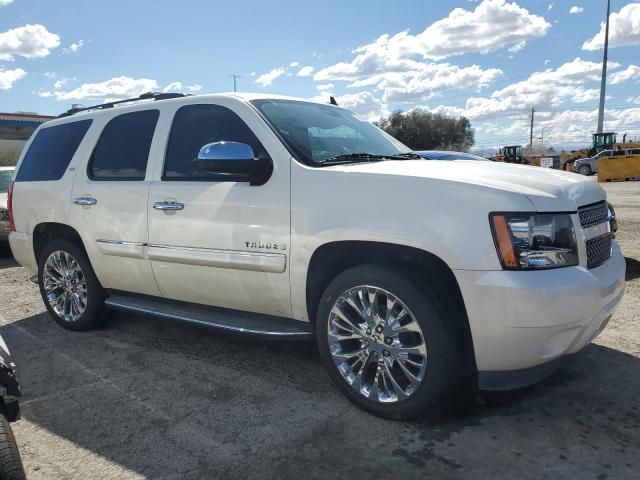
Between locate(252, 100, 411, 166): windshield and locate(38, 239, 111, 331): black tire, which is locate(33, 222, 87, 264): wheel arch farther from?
locate(252, 100, 411, 166): windshield

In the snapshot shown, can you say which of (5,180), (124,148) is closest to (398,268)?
(124,148)

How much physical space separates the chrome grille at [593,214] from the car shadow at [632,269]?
3218mm

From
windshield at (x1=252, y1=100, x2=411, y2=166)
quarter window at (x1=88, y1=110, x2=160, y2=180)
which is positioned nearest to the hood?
windshield at (x1=252, y1=100, x2=411, y2=166)

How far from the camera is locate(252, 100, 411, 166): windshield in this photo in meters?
3.69

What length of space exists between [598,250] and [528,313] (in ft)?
2.51

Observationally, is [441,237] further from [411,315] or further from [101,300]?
[101,300]

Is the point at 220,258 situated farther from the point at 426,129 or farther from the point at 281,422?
the point at 426,129

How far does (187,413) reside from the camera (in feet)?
11.1

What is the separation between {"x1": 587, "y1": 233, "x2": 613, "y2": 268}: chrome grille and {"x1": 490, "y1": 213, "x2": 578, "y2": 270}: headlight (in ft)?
0.67

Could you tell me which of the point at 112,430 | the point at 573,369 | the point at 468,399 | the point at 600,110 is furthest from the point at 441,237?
the point at 600,110

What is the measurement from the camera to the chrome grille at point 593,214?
119 inches

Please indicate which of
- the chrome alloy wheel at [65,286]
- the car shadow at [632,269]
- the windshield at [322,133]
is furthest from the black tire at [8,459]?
the car shadow at [632,269]

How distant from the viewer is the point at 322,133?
3965mm

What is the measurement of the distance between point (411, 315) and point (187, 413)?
151cm
